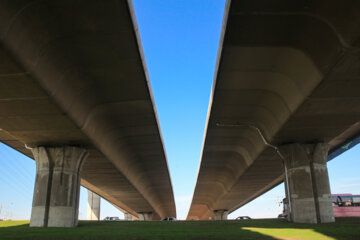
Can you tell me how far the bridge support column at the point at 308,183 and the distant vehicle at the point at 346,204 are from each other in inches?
666

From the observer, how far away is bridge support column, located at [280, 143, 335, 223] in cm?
2222

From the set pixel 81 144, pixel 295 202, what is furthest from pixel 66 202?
pixel 295 202

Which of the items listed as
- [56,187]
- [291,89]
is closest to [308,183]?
[291,89]

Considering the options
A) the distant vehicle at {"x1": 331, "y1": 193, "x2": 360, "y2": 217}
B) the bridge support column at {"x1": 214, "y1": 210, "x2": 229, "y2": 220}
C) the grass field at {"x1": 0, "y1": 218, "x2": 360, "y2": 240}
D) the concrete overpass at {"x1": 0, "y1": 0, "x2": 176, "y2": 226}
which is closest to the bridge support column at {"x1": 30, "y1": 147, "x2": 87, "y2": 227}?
the concrete overpass at {"x1": 0, "y1": 0, "x2": 176, "y2": 226}

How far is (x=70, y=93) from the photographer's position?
1692 cm

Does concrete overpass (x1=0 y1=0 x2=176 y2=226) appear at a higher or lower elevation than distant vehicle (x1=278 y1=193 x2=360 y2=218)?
higher

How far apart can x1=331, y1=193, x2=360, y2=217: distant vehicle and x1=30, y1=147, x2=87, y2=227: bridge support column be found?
28.5m

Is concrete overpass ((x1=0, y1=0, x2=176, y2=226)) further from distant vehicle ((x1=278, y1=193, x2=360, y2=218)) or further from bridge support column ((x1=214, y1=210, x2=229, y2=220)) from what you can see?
bridge support column ((x1=214, y1=210, x2=229, y2=220))

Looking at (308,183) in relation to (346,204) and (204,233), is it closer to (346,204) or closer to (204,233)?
(204,233)

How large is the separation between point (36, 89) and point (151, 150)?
16.8m

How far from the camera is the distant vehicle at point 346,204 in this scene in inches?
1465

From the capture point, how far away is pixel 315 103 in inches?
673

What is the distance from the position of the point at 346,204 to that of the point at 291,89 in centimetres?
3281

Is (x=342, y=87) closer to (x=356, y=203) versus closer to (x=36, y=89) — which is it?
(x=36, y=89)
